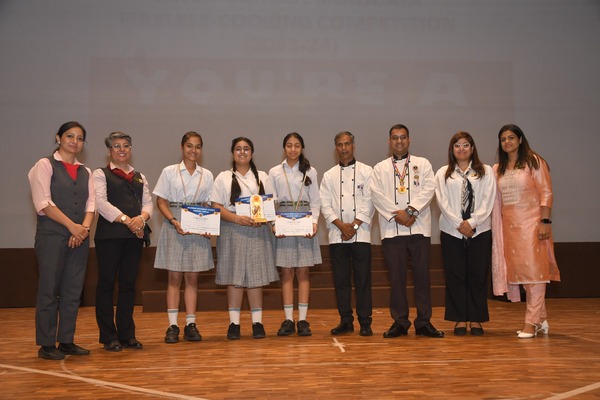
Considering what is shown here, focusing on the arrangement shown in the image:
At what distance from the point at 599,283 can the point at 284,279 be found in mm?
5269

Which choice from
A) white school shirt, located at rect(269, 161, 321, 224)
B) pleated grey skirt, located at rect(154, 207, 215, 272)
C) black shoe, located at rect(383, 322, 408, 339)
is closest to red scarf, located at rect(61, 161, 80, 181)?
pleated grey skirt, located at rect(154, 207, 215, 272)

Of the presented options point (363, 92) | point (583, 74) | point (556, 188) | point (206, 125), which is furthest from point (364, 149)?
point (583, 74)

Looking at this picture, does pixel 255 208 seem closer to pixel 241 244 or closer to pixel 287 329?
pixel 241 244

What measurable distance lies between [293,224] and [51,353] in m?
1.83

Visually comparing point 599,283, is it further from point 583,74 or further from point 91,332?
point 91,332

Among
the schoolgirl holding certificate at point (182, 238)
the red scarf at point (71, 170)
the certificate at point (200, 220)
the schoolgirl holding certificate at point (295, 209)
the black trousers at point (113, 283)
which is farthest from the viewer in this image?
the schoolgirl holding certificate at point (295, 209)

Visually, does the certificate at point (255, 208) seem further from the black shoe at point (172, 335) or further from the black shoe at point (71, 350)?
the black shoe at point (71, 350)

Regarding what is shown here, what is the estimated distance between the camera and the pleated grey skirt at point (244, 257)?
4.27m

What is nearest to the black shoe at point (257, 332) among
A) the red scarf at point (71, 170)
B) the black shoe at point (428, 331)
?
the black shoe at point (428, 331)

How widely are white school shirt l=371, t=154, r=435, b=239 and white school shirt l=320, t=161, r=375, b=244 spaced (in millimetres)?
79

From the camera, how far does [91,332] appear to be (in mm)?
4965

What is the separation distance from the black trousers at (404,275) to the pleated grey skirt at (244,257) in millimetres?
904

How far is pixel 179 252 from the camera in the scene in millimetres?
4207

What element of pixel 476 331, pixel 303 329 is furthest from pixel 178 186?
pixel 476 331
